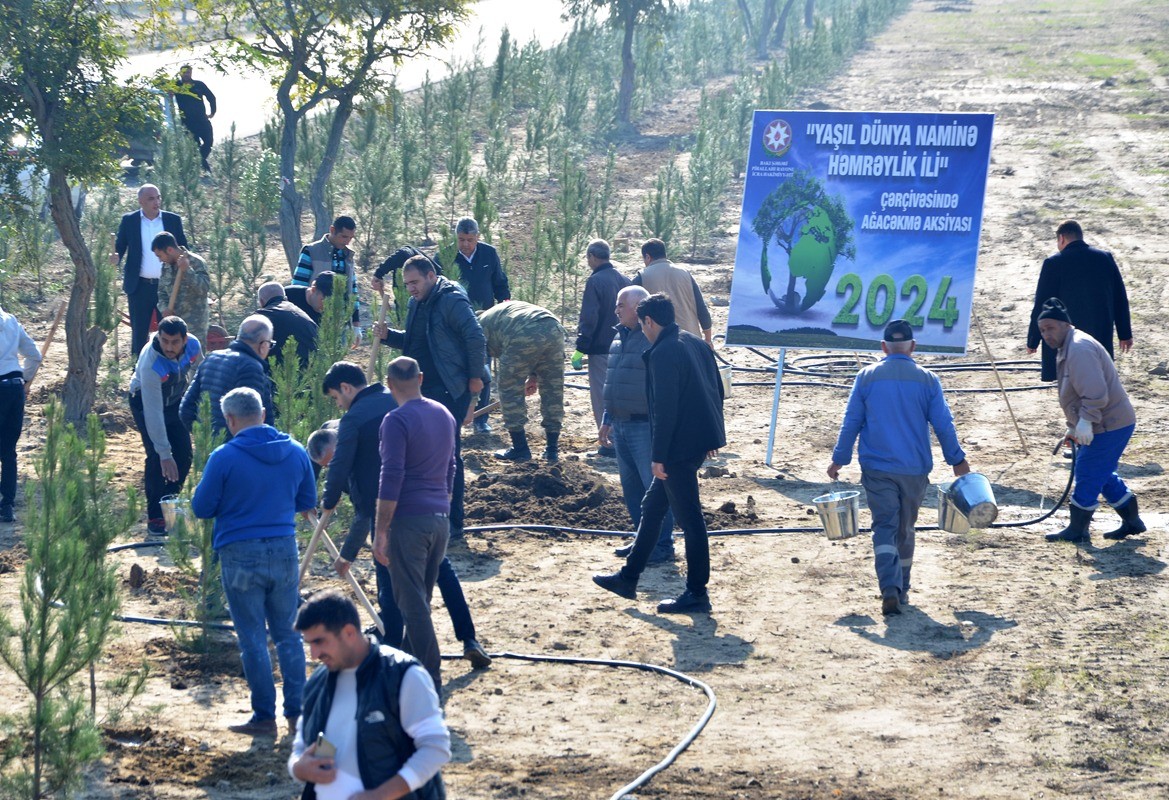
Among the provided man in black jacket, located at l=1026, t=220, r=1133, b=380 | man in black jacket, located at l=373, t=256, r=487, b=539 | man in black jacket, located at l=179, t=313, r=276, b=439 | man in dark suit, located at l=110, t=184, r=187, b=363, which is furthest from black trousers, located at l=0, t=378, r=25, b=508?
man in black jacket, located at l=1026, t=220, r=1133, b=380

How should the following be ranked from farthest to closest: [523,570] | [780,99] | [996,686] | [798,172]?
[780,99] → [798,172] → [523,570] → [996,686]

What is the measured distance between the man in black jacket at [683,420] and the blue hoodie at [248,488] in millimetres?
2335

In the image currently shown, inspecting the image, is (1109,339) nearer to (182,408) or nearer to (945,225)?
(945,225)

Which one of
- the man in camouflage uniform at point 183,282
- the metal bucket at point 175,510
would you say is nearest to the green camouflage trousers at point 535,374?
the man in camouflage uniform at point 183,282

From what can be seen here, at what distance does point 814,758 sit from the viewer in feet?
20.0

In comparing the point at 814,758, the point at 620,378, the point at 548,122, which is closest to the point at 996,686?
the point at 814,758

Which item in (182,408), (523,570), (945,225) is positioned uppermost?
(945,225)

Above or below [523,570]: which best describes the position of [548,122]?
above

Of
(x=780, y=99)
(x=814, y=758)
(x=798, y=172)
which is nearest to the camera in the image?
(x=814, y=758)

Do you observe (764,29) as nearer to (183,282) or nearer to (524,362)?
(524,362)

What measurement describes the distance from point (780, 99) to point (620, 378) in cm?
2192

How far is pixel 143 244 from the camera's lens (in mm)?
11969

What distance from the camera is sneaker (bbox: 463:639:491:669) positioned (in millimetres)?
7164

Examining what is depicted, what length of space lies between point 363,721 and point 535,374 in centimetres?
716
